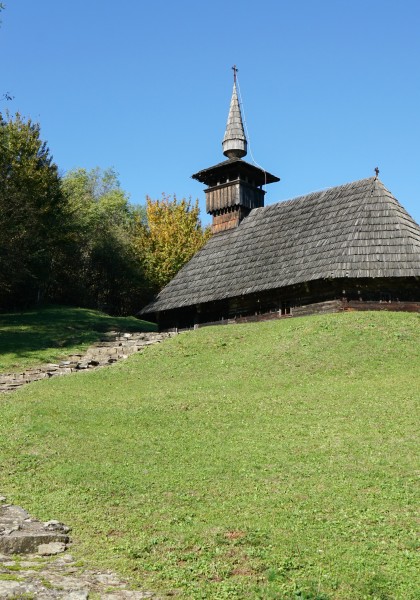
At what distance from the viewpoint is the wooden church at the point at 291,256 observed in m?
24.7

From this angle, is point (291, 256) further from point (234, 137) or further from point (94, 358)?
point (234, 137)

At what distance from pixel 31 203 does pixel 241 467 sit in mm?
27123

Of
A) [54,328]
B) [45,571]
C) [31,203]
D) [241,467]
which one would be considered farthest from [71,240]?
[45,571]

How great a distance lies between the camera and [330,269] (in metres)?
24.5

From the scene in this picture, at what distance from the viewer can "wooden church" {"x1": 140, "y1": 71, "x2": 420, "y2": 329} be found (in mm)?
24703

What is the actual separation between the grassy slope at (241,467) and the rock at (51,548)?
29 centimetres

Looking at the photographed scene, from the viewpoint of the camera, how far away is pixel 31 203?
34.9 meters

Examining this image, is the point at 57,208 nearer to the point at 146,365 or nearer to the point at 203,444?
the point at 146,365

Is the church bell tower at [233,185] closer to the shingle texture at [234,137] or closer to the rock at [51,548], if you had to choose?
the shingle texture at [234,137]

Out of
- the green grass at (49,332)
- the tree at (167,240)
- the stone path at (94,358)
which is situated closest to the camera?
the stone path at (94,358)

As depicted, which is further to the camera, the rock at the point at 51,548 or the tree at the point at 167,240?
the tree at the point at 167,240

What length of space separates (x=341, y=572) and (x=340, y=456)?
164 inches

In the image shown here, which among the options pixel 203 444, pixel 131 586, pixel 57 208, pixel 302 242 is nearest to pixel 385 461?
pixel 203 444

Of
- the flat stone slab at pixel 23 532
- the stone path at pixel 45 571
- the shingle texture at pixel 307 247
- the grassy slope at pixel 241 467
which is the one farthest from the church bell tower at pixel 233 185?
the stone path at pixel 45 571
